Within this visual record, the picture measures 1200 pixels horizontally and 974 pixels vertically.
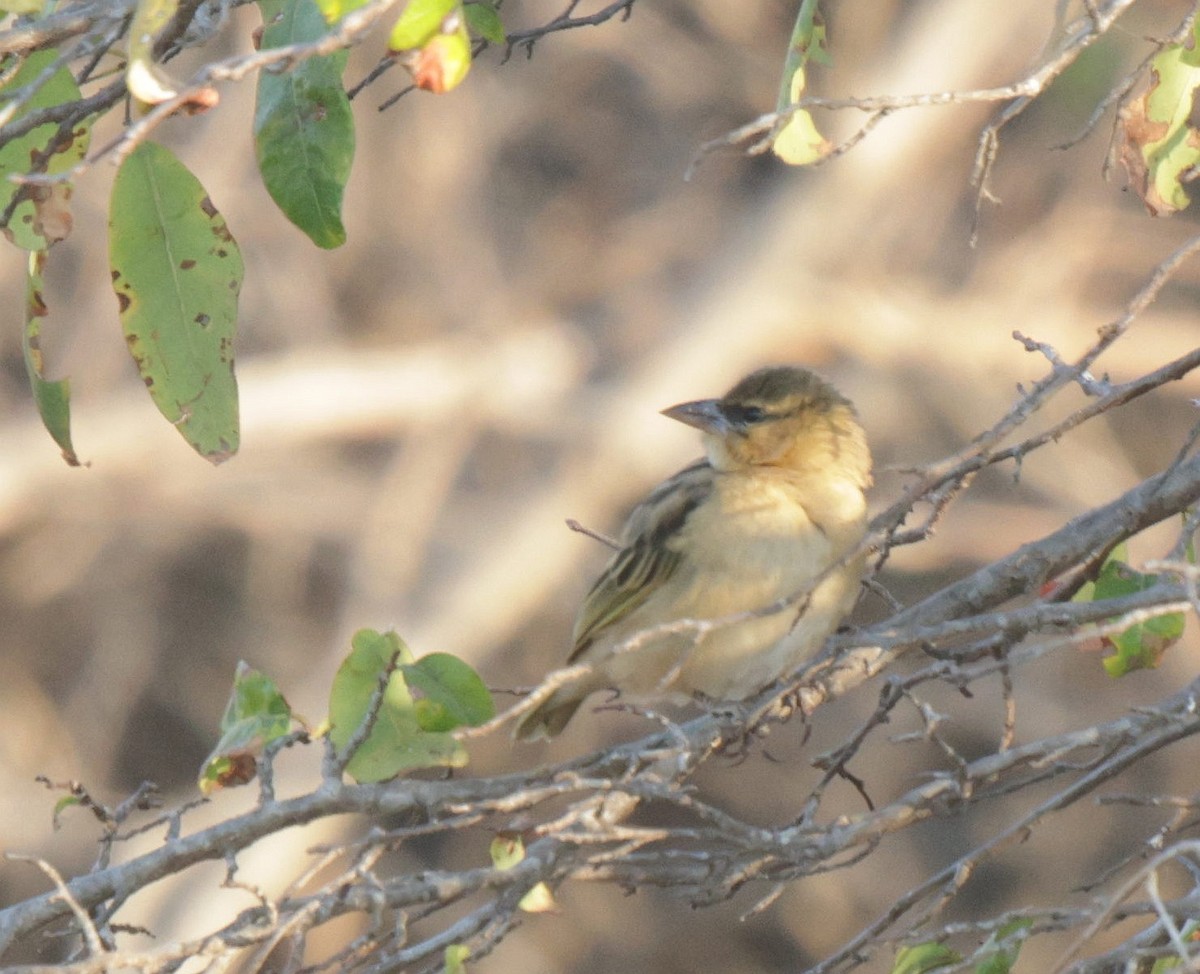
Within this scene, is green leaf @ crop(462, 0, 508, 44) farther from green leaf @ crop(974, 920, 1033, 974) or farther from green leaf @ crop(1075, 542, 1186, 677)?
green leaf @ crop(974, 920, 1033, 974)

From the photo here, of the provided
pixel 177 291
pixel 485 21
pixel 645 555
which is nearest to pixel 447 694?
pixel 177 291

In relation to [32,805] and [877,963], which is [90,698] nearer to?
[32,805]

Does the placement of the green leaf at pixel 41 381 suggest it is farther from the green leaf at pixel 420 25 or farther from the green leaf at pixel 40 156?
the green leaf at pixel 420 25

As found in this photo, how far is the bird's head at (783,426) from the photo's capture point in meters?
4.32

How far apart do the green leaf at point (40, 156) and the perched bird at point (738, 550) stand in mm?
1852

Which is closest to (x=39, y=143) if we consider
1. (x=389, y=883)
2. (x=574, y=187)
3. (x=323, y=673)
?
(x=389, y=883)

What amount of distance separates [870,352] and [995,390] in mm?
810

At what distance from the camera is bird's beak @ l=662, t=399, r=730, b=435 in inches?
175

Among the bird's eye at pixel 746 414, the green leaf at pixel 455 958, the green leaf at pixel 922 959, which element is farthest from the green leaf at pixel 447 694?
the bird's eye at pixel 746 414

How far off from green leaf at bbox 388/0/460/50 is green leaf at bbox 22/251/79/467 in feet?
2.45

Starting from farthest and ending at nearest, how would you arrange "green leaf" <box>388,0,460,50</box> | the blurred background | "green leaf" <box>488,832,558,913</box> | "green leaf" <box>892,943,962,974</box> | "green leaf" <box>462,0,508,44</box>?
the blurred background
"green leaf" <box>462,0,508,44</box>
"green leaf" <box>488,832,558,913</box>
"green leaf" <box>892,943,962,974</box>
"green leaf" <box>388,0,460,50</box>

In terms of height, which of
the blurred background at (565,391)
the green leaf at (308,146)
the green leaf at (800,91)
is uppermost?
the green leaf at (308,146)

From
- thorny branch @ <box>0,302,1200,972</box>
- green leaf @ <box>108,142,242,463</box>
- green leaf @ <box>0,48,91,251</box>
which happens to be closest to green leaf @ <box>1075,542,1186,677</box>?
thorny branch @ <box>0,302,1200,972</box>

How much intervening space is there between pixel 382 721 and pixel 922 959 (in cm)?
93
